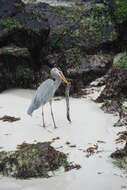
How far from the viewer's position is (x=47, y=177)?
9492mm

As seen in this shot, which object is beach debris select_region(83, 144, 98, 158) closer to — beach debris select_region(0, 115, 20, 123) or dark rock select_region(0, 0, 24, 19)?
beach debris select_region(0, 115, 20, 123)

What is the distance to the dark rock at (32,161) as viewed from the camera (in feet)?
31.5

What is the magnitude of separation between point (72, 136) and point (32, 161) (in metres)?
1.71

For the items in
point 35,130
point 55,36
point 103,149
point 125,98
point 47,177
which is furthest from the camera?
point 55,36

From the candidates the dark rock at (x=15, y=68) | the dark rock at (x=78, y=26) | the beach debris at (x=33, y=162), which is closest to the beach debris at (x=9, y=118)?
the beach debris at (x=33, y=162)

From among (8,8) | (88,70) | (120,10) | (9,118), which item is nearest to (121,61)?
(88,70)

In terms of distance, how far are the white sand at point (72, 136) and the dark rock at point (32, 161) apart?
0.50 ft

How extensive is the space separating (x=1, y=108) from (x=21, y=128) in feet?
5.23

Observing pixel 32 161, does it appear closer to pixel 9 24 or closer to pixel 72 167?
pixel 72 167

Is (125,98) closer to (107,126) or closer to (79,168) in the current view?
(107,126)

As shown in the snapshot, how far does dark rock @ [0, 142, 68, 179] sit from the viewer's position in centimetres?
959

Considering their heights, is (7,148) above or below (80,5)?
below

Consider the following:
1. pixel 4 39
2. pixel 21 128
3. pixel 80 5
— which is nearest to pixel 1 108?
pixel 21 128

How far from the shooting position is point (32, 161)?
9766mm
